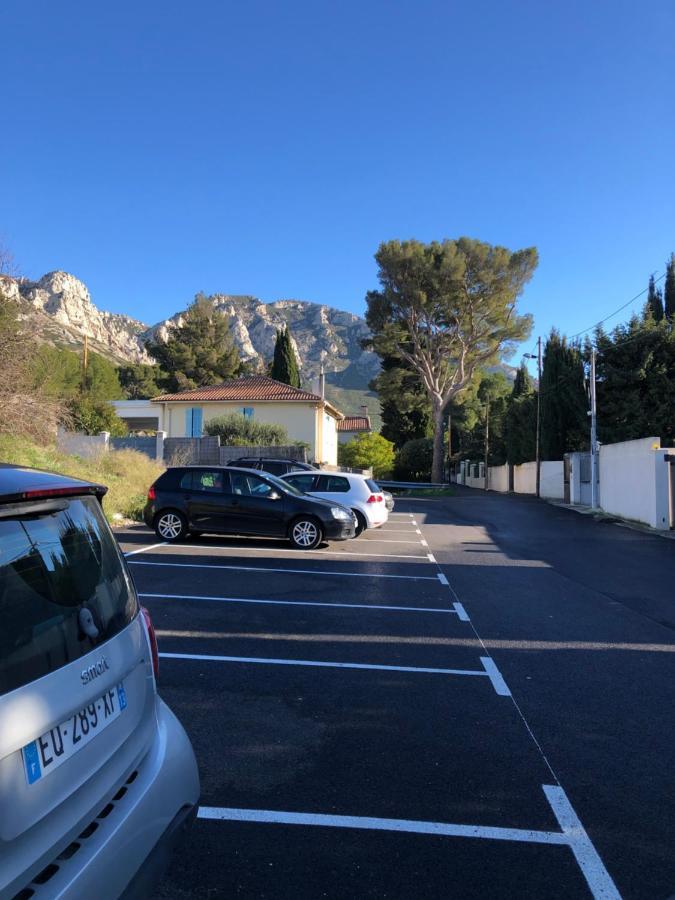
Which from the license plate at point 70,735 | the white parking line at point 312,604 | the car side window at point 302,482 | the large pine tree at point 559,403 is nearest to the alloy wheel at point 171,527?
the car side window at point 302,482

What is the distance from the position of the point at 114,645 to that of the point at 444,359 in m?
46.2

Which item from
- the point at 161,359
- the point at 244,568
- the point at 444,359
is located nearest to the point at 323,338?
the point at 161,359

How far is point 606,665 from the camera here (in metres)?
5.92

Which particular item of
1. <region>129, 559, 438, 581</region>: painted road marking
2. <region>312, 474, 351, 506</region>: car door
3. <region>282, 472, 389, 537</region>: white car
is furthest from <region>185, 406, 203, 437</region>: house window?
<region>129, 559, 438, 581</region>: painted road marking

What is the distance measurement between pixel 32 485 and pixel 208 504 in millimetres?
11027

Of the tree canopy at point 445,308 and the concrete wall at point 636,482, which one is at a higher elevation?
the tree canopy at point 445,308

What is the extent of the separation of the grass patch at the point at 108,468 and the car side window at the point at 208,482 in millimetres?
2847

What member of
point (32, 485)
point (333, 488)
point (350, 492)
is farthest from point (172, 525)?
point (32, 485)

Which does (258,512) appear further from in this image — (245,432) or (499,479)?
(499,479)

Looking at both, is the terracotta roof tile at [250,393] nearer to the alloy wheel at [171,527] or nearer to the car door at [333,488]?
the car door at [333,488]

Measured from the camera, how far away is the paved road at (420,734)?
9.46 ft

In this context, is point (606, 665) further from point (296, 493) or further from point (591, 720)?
point (296, 493)

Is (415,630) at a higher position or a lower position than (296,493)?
lower

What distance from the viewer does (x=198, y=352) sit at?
6150 cm
